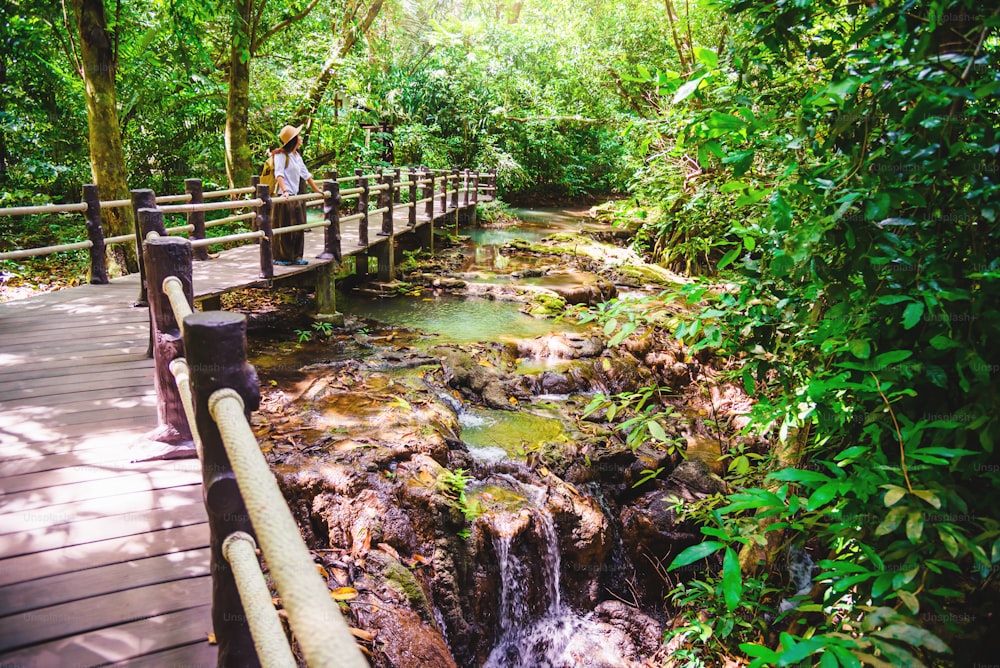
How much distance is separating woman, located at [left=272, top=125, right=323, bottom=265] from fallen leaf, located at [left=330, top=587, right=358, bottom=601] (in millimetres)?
4927

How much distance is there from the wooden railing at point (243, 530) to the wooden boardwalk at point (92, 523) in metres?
0.52

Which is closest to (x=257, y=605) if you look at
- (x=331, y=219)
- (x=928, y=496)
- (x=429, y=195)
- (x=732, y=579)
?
(x=732, y=579)

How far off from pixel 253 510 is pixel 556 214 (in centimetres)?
2145

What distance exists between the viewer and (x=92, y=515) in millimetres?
2633

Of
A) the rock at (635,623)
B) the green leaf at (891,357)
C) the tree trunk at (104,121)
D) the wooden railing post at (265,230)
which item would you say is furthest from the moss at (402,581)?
the tree trunk at (104,121)

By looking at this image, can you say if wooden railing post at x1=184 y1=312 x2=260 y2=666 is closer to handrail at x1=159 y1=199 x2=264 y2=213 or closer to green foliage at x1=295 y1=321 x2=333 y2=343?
handrail at x1=159 y1=199 x2=264 y2=213

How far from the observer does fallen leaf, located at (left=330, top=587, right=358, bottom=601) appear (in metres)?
3.47

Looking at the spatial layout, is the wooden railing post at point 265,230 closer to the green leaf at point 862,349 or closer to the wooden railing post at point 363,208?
the wooden railing post at point 363,208

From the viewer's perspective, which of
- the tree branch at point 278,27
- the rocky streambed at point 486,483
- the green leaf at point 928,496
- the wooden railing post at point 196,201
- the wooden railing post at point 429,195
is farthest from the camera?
the wooden railing post at point 429,195

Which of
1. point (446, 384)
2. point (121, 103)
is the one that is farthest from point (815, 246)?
point (121, 103)

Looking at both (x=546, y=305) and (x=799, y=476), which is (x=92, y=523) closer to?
(x=799, y=476)

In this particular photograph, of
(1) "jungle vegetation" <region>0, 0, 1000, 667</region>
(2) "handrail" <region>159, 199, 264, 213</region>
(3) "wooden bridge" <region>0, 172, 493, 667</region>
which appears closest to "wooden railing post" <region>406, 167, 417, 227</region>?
(1) "jungle vegetation" <region>0, 0, 1000, 667</region>

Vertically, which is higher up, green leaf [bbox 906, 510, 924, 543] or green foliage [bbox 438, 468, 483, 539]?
green leaf [bbox 906, 510, 924, 543]

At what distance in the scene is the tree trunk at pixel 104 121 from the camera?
25.0ft
